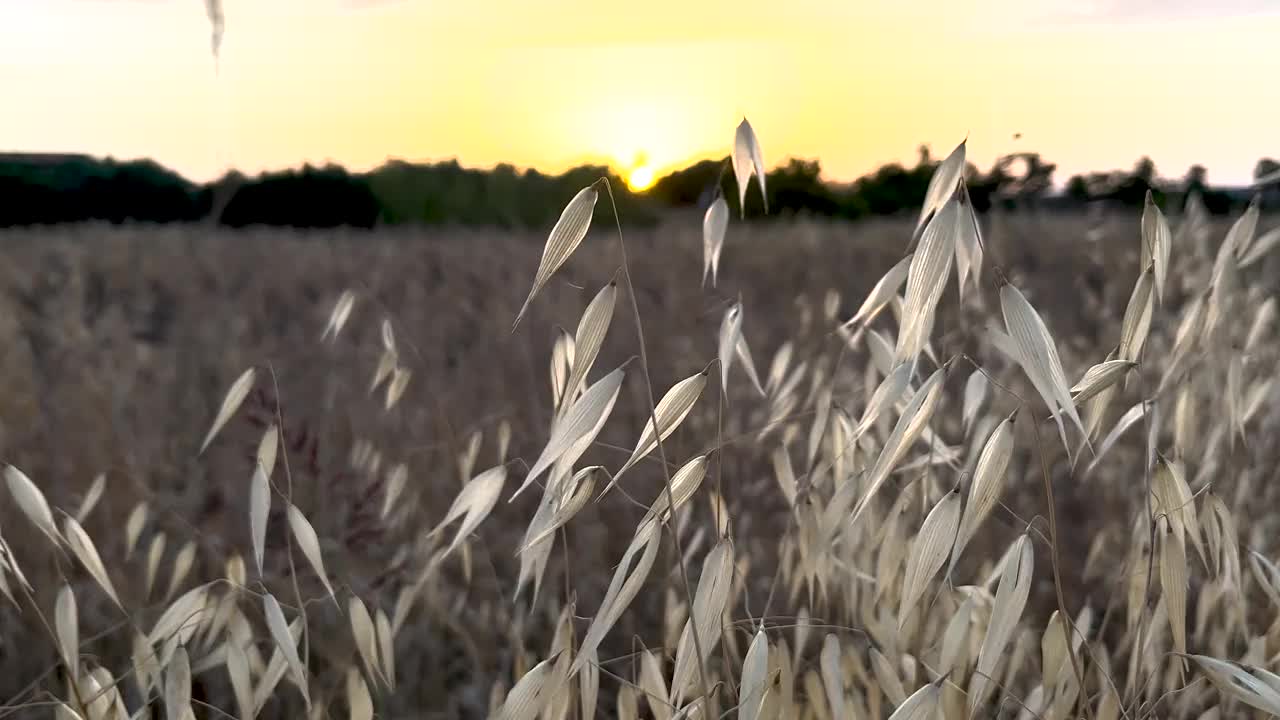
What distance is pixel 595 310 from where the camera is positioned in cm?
68

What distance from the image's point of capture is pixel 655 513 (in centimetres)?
67

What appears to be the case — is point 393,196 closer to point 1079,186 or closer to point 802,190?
point 802,190

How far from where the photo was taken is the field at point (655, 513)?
0.78 meters

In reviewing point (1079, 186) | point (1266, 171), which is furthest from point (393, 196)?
point (1266, 171)

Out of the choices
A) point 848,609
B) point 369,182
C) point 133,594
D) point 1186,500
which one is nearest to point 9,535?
point 133,594

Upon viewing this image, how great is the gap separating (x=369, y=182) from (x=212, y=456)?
11258 mm

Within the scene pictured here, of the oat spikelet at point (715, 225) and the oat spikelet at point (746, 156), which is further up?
the oat spikelet at point (746, 156)

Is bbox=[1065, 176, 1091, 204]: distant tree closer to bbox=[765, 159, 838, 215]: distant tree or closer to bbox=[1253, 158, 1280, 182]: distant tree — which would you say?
bbox=[1253, 158, 1280, 182]: distant tree

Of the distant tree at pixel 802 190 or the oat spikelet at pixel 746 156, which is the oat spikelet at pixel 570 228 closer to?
the oat spikelet at pixel 746 156

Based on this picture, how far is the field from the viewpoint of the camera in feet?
2.56

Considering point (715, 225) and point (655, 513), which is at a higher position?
point (715, 225)

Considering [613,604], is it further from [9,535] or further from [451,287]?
[451,287]

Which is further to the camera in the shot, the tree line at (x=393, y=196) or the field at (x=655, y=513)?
the tree line at (x=393, y=196)

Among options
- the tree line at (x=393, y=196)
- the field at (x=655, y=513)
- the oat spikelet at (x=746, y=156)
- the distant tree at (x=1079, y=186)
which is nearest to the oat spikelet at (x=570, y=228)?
the field at (x=655, y=513)
